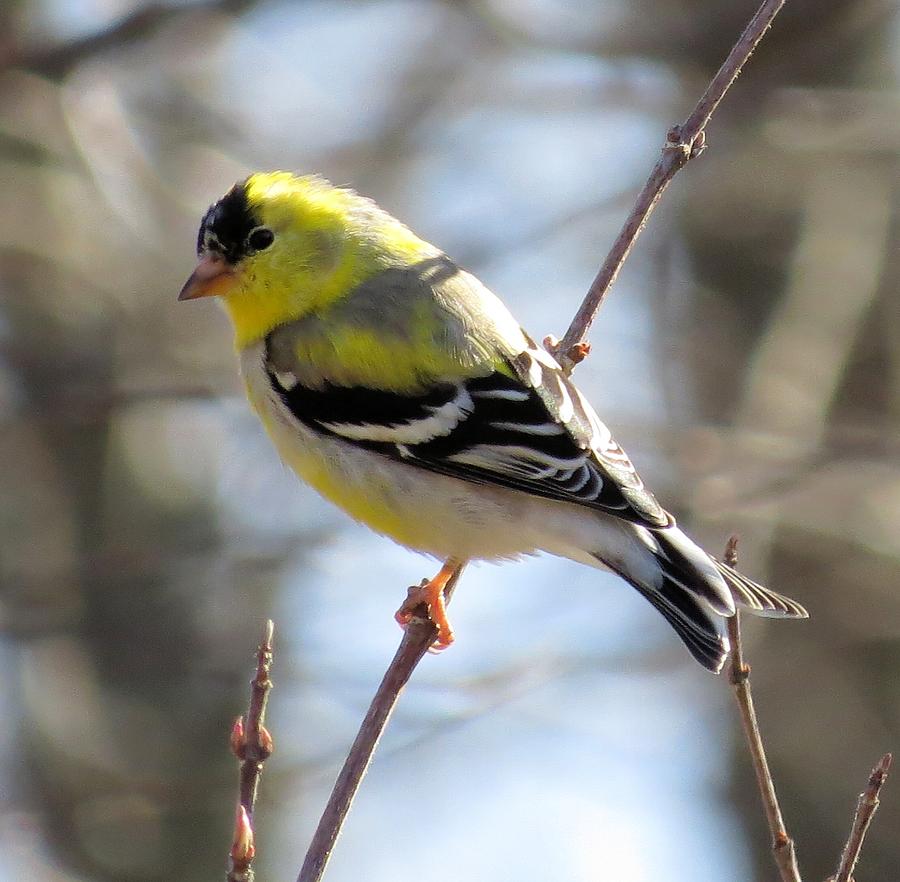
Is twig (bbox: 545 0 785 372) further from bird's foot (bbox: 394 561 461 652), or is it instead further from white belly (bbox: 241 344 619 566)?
bird's foot (bbox: 394 561 461 652)

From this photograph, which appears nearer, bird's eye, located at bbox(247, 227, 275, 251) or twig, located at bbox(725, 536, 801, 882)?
twig, located at bbox(725, 536, 801, 882)

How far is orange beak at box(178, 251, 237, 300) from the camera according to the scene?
4309mm

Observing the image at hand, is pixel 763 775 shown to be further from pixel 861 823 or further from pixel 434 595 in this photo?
pixel 434 595

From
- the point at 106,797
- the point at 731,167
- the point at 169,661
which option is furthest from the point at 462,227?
the point at 106,797

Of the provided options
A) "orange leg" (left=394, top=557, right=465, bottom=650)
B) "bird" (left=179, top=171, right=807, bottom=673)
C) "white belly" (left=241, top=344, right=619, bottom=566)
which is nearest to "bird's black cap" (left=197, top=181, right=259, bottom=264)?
"bird" (left=179, top=171, right=807, bottom=673)

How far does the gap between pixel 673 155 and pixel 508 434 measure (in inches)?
33.0

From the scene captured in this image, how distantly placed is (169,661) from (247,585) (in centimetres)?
60

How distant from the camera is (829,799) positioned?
7.04 meters

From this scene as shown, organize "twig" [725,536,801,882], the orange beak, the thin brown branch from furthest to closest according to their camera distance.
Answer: the thin brown branch, the orange beak, "twig" [725,536,801,882]

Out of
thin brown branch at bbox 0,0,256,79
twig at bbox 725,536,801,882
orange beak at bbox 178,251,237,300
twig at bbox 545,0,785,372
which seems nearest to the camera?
twig at bbox 725,536,801,882

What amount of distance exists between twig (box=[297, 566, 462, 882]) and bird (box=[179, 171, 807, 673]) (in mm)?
152

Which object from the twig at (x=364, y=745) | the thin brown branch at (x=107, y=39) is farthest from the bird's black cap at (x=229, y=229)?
the thin brown branch at (x=107, y=39)

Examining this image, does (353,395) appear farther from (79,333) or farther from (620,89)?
(79,333)

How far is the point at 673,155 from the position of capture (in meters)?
3.40
